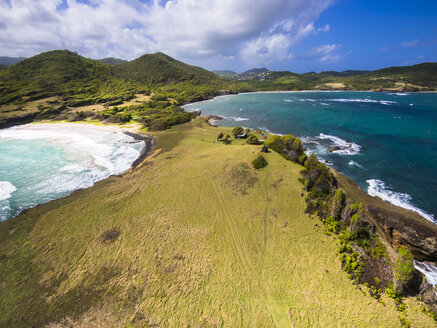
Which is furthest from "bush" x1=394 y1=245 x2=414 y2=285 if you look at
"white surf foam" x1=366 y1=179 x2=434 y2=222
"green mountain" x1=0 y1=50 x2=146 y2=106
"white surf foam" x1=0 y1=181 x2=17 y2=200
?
"green mountain" x1=0 y1=50 x2=146 y2=106

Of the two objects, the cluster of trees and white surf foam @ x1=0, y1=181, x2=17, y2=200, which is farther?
white surf foam @ x1=0, y1=181, x2=17, y2=200

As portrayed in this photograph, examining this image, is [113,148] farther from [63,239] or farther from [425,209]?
[425,209]

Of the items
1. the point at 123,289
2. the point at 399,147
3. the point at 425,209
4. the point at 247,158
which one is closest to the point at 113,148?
the point at 247,158

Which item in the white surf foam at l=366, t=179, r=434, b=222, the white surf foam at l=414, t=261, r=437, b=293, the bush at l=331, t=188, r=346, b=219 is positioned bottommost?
the white surf foam at l=414, t=261, r=437, b=293

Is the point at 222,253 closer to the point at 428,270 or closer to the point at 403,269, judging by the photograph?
the point at 403,269

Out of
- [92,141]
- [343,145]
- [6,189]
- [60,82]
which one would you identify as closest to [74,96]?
[60,82]

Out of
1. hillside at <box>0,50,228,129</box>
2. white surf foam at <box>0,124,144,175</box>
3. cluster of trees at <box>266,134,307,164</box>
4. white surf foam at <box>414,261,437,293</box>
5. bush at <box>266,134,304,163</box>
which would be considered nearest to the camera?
white surf foam at <box>414,261,437,293</box>

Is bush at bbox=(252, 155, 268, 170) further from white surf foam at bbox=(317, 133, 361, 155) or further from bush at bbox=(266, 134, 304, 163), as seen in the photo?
white surf foam at bbox=(317, 133, 361, 155)
